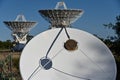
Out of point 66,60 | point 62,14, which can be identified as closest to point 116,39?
point 66,60

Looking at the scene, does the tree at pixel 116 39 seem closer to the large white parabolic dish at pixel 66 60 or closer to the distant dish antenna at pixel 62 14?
the large white parabolic dish at pixel 66 60

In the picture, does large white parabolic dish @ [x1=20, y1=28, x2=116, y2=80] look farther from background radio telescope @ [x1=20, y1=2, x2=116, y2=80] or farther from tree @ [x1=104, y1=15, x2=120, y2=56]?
tree @ [x1=104, y1=15, x2=120, y2=56]

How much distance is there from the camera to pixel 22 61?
8047 mm

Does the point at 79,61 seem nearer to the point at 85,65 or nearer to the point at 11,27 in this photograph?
the point at 85,65

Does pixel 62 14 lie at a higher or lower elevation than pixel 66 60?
lower

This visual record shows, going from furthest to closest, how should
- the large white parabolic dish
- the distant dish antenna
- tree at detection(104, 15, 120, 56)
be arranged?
the distant dish antenna, tree at detection(104, 15, 120, 56), the large white parabolic dish

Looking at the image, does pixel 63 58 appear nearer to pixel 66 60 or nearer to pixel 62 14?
pixel 66 60

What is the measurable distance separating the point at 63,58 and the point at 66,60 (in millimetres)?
72

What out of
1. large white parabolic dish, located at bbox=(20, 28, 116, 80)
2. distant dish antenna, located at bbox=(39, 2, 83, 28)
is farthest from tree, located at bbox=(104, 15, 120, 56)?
distant dish antenna, located at bbox=(39, 2, 83, 28)

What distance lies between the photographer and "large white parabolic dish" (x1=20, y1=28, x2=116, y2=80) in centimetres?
791

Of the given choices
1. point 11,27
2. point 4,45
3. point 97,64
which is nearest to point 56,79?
point 97,64

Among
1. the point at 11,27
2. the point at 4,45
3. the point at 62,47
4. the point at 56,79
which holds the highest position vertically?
the point at 62,47

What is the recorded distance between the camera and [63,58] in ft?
26.9

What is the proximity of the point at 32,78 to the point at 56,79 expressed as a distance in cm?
48
